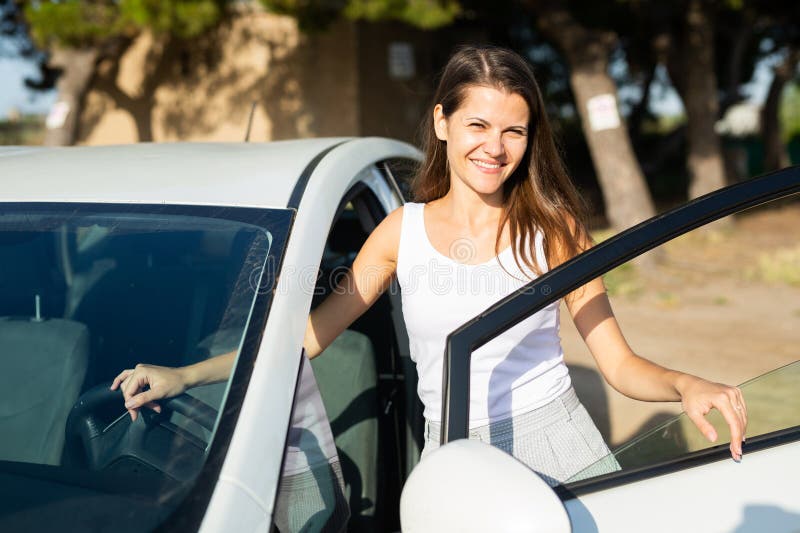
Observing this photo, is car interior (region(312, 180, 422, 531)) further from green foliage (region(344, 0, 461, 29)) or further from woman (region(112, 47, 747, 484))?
green foliage (region(344, 0, 461, 29))

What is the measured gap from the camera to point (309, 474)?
1.52m

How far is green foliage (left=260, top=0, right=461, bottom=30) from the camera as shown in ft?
26.5

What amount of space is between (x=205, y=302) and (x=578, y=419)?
2.80ft

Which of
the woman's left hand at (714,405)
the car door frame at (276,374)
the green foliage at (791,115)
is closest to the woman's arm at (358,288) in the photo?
the car door frame at (276,374)

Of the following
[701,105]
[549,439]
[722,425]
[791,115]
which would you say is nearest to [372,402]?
[549,439]

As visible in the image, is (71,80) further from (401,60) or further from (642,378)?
(642,378)

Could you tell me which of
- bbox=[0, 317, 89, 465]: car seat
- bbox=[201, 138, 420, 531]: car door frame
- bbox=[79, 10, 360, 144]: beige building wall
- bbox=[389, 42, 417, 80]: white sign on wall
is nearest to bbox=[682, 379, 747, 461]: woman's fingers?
bbox=[201, 138, 420, 531]: car door frame

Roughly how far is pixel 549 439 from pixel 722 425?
1.14ft

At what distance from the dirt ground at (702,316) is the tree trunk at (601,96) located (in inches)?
28.0

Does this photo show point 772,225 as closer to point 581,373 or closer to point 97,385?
point 581,373

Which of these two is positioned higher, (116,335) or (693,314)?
(116,335)

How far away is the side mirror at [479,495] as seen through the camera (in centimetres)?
115

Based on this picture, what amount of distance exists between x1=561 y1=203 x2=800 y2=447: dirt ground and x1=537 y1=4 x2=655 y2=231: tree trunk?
71 centimetres

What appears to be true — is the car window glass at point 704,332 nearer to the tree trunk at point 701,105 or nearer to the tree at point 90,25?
the tree trunk at point 701,105
